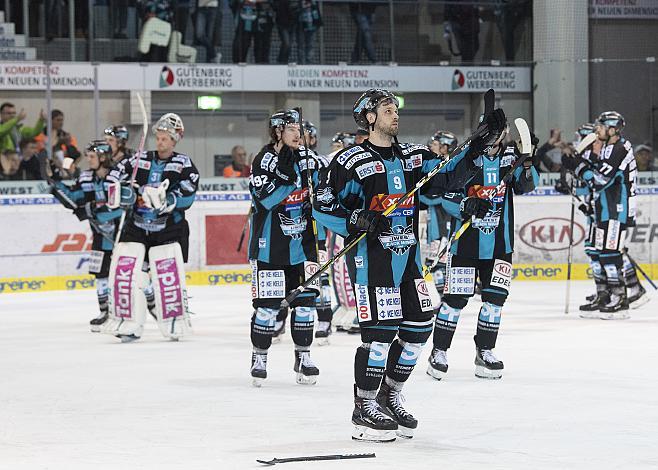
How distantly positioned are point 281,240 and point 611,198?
4.53 metres

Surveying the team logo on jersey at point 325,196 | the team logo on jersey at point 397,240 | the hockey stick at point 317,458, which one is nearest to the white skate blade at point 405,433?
the hockey stick at point 317,458

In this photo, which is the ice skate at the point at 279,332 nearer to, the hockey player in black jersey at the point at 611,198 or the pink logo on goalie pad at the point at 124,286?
the pink logo on goalie pad at the point at 124,286

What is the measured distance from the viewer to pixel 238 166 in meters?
15.3

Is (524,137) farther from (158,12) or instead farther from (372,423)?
(158,12)

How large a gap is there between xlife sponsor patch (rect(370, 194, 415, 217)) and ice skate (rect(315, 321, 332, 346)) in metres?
3.72

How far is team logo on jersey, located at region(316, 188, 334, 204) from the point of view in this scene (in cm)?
581

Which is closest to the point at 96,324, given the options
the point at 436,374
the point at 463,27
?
the point at 436,374

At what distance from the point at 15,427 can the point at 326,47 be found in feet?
37.3

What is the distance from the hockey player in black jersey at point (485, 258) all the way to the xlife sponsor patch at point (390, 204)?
5.68 ft

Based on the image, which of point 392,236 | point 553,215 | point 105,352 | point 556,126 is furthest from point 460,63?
point 392,236

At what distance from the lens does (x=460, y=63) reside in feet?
55.6

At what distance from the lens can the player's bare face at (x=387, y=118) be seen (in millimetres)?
5816

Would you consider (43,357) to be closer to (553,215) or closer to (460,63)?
(553,215)

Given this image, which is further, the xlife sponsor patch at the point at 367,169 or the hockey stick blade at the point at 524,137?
the hockey stick blade at the point at 524,137
